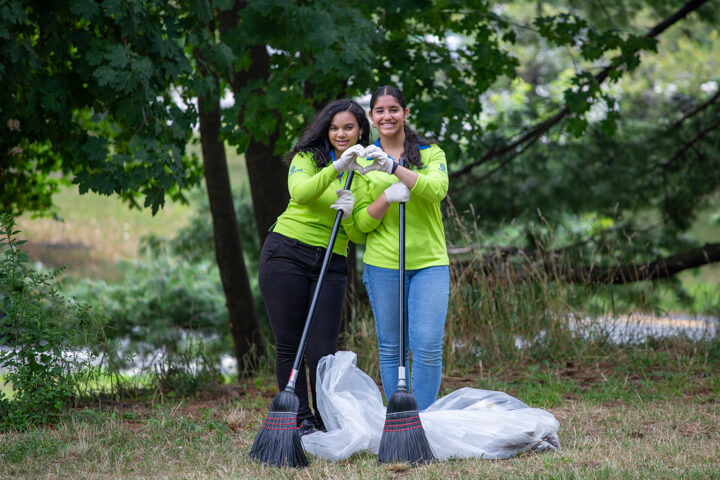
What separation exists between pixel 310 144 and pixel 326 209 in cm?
33

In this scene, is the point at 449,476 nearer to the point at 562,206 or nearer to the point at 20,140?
the point at 20,140

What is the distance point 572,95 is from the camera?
6.30 meters

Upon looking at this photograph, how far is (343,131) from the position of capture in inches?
139

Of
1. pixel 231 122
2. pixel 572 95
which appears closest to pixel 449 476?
pixel 231 122

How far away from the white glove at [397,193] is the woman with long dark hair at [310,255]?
0.22m

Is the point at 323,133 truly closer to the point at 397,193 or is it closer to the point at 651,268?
the point at 397,193

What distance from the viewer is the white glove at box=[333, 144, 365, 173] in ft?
10.7

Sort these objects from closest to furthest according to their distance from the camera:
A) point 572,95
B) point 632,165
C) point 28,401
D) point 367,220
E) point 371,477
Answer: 1. point 371,477
2. point 367,220
3. point 28,401
4. point 572,95
5. point 632,165

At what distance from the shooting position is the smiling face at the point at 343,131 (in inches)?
139

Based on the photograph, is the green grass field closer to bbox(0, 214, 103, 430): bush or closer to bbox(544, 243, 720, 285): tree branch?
bbox(0, 214, 103, 430): bush

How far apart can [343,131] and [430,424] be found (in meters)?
1.43

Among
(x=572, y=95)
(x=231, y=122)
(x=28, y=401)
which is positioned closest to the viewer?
(x=28, y=401)

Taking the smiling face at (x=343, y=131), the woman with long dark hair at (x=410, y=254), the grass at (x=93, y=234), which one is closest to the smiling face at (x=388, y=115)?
the woman with long dark hair at (x=410, y=254)

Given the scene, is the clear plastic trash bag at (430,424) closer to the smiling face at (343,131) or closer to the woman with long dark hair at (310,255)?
the woman with long dark hair at (310,255)
